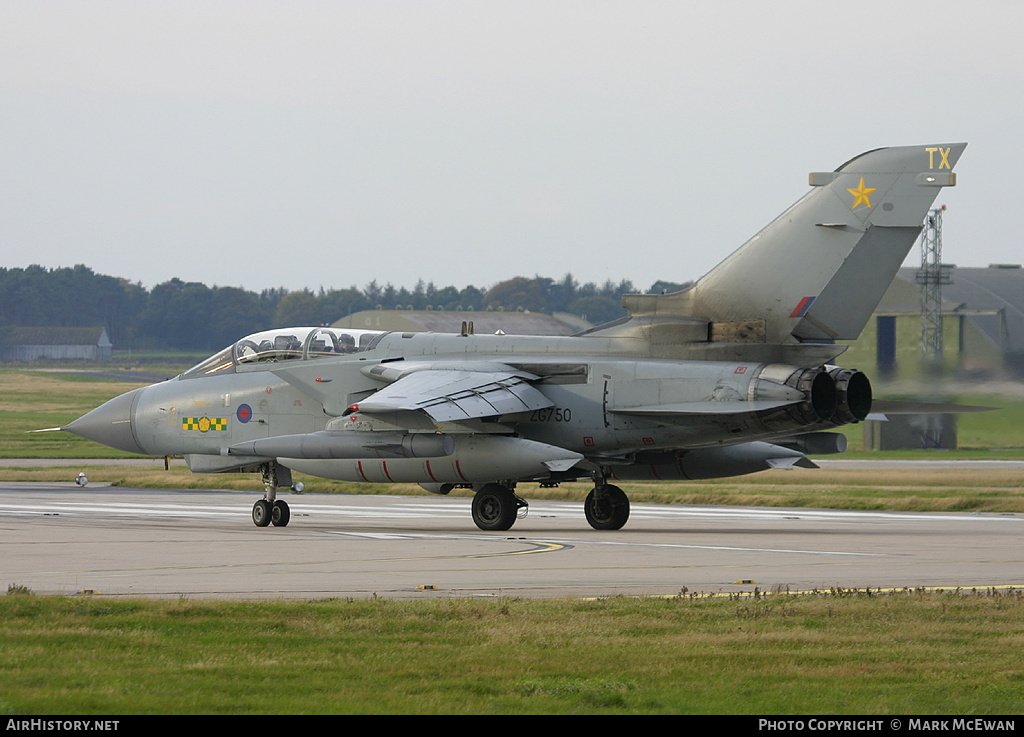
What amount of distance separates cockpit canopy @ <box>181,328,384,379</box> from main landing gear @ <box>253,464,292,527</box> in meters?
2.05

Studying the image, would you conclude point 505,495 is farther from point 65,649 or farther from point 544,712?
point 544,712

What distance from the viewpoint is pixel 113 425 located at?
24578 millimetres

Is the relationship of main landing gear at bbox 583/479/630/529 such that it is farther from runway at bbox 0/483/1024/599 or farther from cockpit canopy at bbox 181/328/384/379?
cockpit canopy at bbox 181/328/384/379

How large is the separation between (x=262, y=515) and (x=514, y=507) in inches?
170

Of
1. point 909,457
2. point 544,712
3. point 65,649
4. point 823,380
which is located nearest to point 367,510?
point 823,380

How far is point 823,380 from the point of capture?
19.4 m

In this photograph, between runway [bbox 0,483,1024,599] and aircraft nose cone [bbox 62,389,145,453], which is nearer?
runway [bbox 0,483,1024,599]

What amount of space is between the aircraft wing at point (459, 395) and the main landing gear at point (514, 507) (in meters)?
1.64

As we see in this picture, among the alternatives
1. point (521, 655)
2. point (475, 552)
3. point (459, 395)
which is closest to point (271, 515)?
point (459, 395)

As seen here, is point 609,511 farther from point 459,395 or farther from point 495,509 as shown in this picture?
point 459,395

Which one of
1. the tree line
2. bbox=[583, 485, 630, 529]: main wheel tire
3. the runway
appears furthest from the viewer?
the tree line

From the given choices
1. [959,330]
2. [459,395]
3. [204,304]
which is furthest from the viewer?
[204,304]

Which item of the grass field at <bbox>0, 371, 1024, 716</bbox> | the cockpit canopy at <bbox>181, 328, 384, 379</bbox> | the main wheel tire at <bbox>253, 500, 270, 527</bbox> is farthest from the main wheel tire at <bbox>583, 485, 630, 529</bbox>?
the grass field at <bbox>0, 371, 1024, 716</bbox>

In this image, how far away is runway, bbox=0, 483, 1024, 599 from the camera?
13.8 meters
